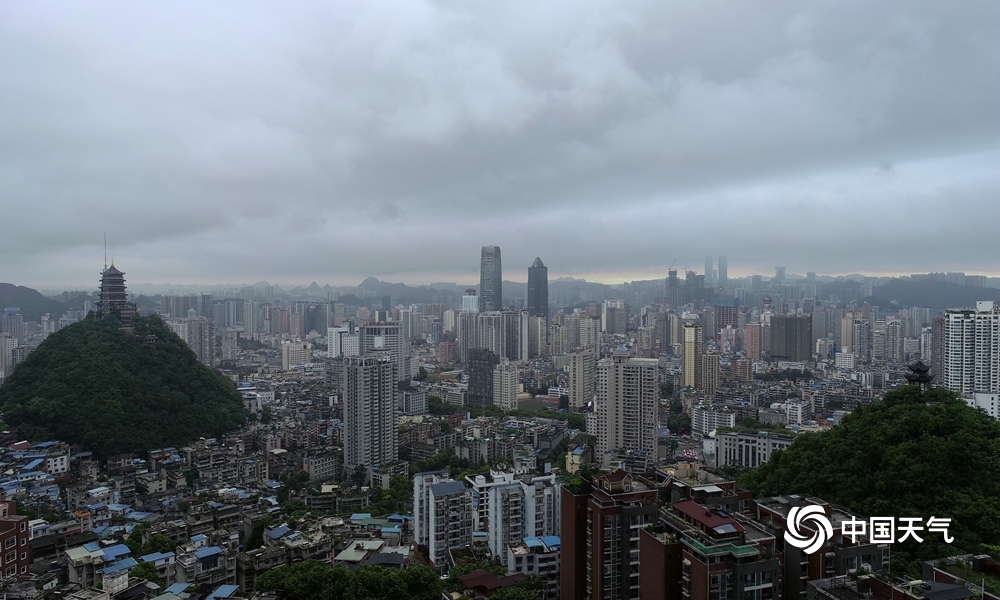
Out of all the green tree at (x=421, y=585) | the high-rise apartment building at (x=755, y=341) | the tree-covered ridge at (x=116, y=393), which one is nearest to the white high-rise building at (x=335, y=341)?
the tree-covered ridge at (x=116, y=393)

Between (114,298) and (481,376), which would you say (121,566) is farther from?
(481,376)

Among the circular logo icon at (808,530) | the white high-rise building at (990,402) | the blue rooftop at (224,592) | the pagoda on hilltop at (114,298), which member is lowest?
the blue rooftop at (224,592)

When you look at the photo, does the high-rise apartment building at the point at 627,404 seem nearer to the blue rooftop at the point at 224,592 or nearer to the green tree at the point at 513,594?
the green tree at the point at 513,594

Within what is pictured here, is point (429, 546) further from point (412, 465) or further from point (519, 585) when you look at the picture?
point (412, 465)

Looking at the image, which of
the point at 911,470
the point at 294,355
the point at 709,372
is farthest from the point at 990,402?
the point at 294,355

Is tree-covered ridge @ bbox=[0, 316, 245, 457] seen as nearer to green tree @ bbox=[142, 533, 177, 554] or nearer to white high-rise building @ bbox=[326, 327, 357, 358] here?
green tree @ bbox=[142, 533, 177, 554]

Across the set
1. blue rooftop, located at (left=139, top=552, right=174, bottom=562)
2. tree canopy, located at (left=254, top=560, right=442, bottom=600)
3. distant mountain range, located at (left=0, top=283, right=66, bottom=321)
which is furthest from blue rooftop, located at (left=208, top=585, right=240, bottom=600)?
distant mountain range, located at (left=0, top=283, right=66, bottom=321)
